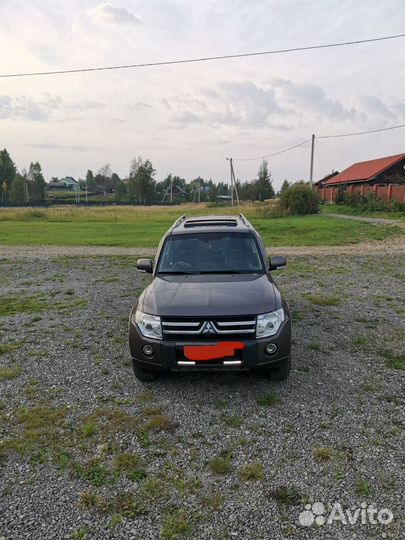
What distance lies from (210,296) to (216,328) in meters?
0.41

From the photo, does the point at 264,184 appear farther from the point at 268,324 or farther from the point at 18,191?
the point at 268,324

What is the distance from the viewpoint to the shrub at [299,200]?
31.3 meters

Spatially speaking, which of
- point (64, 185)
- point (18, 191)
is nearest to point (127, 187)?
point (18, 191)

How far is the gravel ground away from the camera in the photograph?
2480mm

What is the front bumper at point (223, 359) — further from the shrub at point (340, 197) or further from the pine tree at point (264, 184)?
the pine tree at point (264, 184)

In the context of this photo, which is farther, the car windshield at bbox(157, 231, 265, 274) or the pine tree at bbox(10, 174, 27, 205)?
the pine tree at bbox(10, 174, 27, 205)

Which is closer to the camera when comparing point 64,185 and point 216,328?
point 216,328

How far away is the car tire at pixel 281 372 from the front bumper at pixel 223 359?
5.5 inches

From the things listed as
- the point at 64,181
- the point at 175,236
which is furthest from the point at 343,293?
the point at 64,181

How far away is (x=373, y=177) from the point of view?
43.4m

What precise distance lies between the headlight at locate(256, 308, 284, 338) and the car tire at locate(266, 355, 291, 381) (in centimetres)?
40

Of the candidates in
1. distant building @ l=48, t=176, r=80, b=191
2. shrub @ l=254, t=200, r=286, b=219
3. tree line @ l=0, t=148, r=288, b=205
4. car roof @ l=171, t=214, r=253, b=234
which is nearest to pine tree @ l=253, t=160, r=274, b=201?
tree line @ l=0, t=148, r=288, b=205
